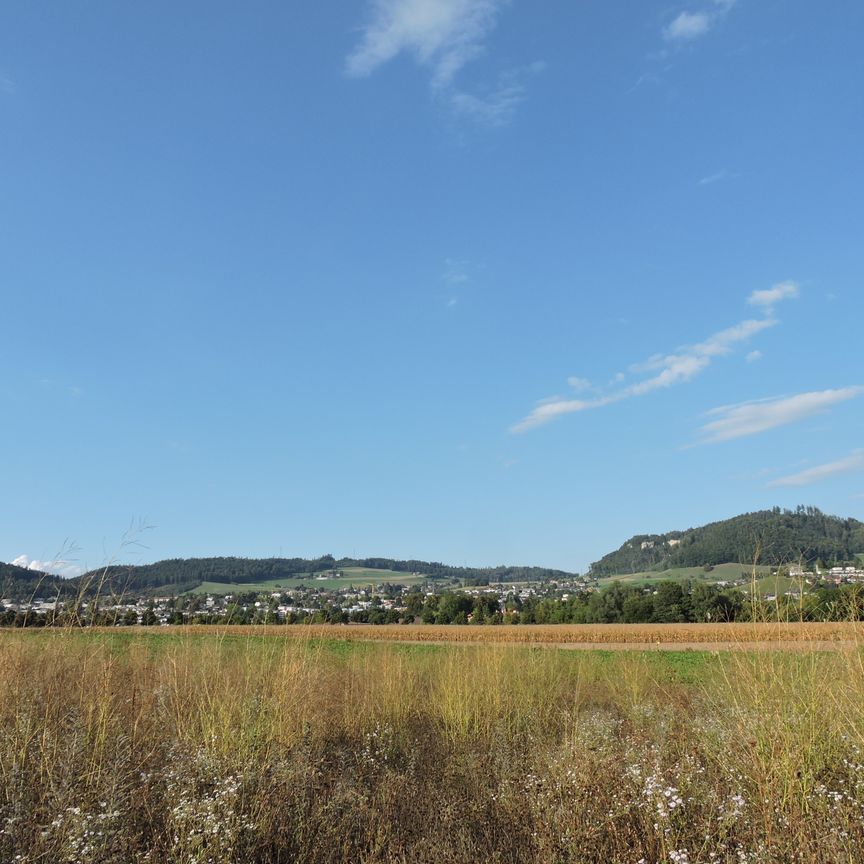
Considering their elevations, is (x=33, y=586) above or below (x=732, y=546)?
below

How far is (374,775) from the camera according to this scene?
6879 mm

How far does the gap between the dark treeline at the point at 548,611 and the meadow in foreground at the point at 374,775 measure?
1.36 feet

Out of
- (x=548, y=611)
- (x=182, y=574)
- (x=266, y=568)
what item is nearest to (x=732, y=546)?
(x=548, y=611)

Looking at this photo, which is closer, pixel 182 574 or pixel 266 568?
pixel 182 574

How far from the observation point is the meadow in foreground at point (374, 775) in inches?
174

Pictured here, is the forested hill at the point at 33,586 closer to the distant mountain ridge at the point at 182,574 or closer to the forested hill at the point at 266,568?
the distant mountain ridge at the point at 182,574

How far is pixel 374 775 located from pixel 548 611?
85.0 metres

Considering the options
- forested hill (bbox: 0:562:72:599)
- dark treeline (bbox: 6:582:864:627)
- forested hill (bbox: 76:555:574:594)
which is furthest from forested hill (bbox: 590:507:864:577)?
forested hill (bbox: 76:555:574:594)

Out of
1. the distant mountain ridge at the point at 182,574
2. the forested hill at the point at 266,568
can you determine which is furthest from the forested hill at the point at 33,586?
the forested hill at the point at 266,568

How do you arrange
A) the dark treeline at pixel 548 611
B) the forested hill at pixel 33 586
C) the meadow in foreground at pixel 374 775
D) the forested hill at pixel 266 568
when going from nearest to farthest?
the meadow in foreground at pixel 374 775
the dark treeline at pixel 548 611
the forested hill at pixel 33 586
the forested hill at pixel 266 568

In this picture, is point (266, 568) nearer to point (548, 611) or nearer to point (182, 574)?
point (182, 574)

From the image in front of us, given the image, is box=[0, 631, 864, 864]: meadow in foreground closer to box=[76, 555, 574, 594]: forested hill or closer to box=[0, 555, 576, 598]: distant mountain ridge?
box=[0, 555, 576, 598]: distant mountain ridge

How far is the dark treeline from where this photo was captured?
21.3 ft

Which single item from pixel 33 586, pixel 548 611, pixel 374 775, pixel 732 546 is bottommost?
pixel 548 611
